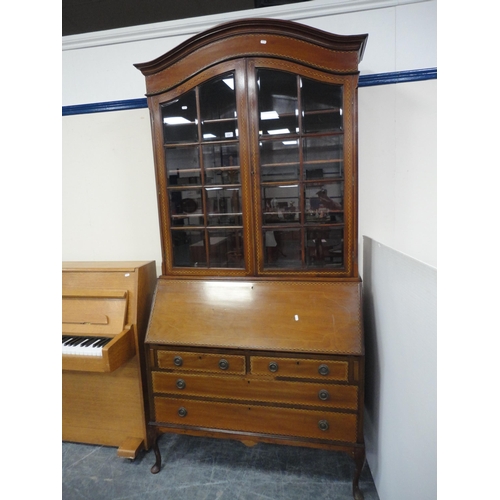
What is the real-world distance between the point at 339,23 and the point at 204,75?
105cm

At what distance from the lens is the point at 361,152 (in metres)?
2.13

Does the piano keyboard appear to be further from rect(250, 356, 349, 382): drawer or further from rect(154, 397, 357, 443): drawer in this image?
rect(250, 356, 349, 382): drawer

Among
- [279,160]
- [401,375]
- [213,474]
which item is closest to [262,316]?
[401,375]

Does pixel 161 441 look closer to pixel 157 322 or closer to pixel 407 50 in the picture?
pixel 157 322

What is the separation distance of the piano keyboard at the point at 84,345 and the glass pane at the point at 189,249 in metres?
0.63

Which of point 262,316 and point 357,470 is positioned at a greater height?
point 262,316

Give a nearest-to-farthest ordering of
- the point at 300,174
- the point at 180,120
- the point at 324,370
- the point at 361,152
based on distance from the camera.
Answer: the point at 324,370 < the point at 300,174 < the point at 180,120 < the point at 361,152

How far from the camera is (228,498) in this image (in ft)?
5.45

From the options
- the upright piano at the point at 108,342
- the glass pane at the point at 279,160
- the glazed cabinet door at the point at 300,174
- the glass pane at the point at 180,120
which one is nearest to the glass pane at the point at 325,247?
the glazed cabinet door at the point at 300,174

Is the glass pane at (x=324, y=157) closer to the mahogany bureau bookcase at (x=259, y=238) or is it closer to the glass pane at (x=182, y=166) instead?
the mahogany bureau bookcase at (x=259, y=238)

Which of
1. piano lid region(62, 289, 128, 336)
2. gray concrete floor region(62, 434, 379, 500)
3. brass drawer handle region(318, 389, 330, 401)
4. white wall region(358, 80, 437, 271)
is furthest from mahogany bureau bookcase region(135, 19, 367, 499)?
white wall region(358, 80, 437, 271)

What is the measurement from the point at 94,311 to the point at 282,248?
1.26m

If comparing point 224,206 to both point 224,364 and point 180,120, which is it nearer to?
point 180,120
